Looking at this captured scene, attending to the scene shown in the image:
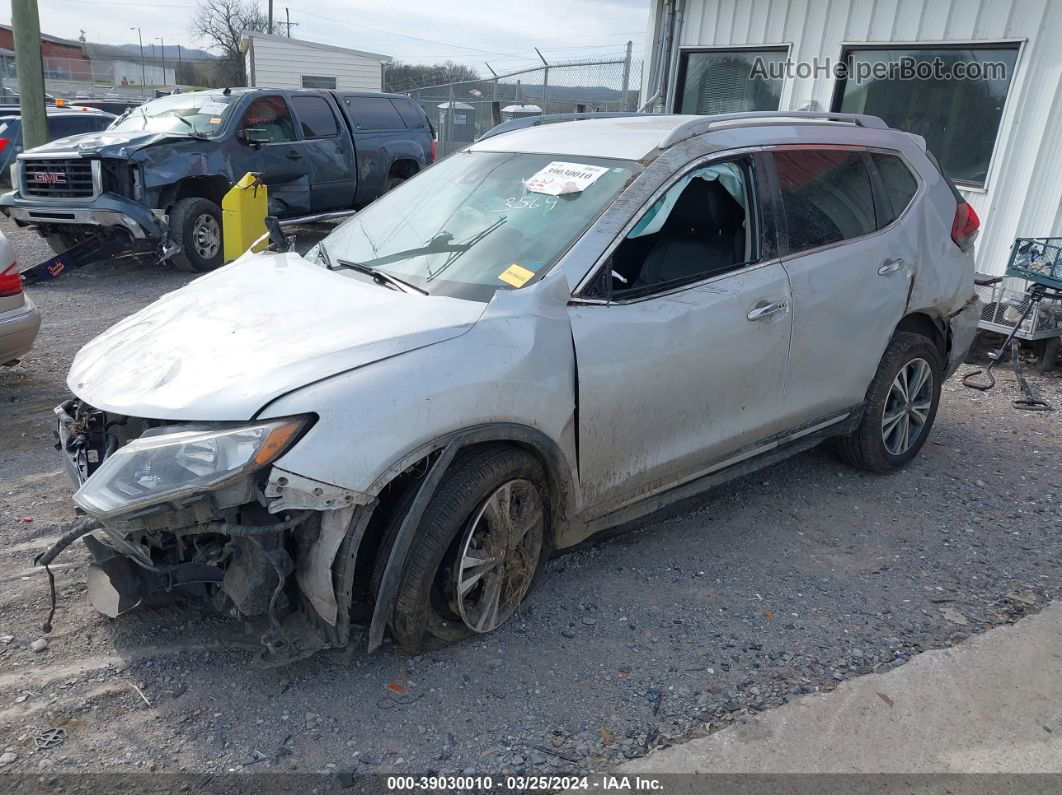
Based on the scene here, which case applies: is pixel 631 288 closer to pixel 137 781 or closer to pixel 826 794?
pixel 826 794

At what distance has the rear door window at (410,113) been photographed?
504 inches

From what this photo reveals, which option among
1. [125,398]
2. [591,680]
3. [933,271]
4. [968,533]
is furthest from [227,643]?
[933,271]

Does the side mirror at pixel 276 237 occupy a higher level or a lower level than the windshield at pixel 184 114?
lower

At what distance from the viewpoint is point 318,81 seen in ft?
99.2

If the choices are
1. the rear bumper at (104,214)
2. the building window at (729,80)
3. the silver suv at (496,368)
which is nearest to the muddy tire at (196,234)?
the rear bumper at (104,214)

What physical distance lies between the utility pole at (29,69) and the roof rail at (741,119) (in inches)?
439

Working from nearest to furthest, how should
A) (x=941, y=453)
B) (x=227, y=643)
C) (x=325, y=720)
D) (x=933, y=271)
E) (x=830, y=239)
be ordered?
1. (x=325, y=720)
2. (x=227, y=643)
3. (x=830, y=239)
4. (x=933, y=271)
5. (x=941, y=453)

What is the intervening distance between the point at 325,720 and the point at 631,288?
75.5 inches

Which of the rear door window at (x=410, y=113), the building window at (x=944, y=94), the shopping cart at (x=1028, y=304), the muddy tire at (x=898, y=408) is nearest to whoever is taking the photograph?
the muddy tire at (x=898, y=408)

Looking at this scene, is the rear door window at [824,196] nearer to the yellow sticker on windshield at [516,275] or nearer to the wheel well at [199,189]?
the yellow sticker on windshield at [516,275]

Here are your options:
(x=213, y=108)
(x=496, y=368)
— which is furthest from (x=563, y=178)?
(x=213, y=108)

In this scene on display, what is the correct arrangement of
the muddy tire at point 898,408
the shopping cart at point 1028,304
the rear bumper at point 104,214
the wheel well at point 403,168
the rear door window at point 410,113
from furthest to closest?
the rear door window at point 410,113
the wheel well at point 403,168
the rear bumper at point 104,214
the shopping cart at point 1028,304
the muddy tire at point 898,408

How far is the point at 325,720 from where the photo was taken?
9.23 ft

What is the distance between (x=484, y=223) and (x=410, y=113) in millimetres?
10175
